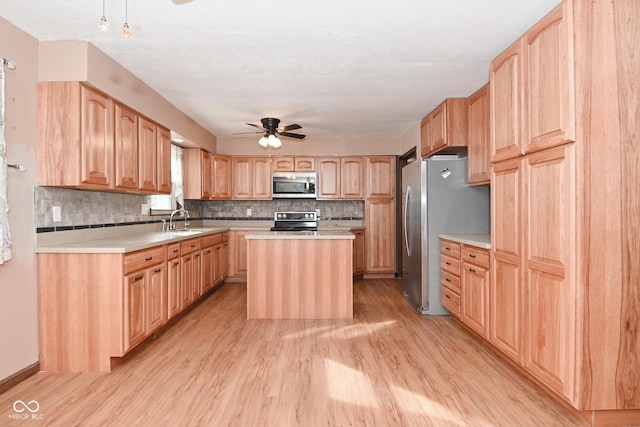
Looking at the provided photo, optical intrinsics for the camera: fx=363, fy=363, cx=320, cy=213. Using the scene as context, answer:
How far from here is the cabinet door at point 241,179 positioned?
6184mm

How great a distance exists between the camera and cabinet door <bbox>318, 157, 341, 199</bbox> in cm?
621

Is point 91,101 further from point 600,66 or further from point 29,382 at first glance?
point 600,66

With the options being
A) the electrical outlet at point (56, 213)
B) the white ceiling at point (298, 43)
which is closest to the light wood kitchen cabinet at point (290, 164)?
the white ceiling at point (298, 43)

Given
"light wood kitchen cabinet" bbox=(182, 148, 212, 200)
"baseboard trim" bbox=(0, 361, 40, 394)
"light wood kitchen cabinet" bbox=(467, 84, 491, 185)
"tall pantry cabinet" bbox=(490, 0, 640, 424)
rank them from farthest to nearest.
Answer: "light wood kitchen cabinet" bbox=(182, 148, 212, 200), "light wood kitchen cabinet" bbox=(467, 84, 491, 185), "baseboard trim" bbox=(0, 361, 40, 394), "tall pantry cabinet" bbox=(490, 0, 640, 424)

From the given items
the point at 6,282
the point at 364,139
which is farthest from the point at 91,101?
the point at 364,139

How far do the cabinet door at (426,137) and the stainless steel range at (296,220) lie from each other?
2.33m

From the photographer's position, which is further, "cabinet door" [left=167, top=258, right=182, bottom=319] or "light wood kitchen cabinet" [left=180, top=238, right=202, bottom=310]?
"light wood kitchen cabinet" [left=180, top=238, right=202, bottom=310]

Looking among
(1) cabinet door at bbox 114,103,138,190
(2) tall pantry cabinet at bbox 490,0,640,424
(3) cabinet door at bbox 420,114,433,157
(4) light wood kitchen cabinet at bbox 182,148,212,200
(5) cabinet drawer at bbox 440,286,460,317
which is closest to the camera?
(2) tall pantry cabinet at bbox 490,0,640,424

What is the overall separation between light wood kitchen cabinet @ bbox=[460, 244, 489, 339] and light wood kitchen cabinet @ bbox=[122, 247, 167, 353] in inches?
111

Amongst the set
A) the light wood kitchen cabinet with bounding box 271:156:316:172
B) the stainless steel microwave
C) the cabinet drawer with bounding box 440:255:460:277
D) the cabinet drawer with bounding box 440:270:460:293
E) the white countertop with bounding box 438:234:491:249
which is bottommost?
the cabinet drawer with bounding box 440:270:460:293

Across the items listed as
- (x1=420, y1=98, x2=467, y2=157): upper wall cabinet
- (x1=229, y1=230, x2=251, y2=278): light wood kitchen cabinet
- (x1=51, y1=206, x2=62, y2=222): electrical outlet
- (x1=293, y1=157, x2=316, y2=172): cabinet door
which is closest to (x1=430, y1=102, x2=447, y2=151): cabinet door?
(x1=420, y1=98, x2=467, y2=157): upper wall cabinet

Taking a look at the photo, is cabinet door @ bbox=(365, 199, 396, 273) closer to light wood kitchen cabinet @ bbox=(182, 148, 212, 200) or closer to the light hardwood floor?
the light hardwood floor

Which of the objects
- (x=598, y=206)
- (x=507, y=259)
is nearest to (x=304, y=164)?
(x=507, y=259)

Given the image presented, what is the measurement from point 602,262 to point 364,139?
4636mm
